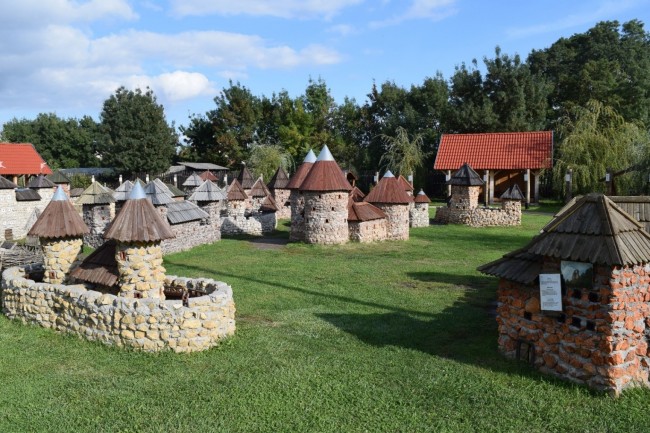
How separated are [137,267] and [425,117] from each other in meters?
37.3

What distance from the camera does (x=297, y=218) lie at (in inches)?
861

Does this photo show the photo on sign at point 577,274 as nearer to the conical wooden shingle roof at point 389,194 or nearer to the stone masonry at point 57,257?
the stone masonry at point 57,257

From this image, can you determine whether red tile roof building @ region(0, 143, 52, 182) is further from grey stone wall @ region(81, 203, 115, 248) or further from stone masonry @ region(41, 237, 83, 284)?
stone masonry @ region(41, 237, 83, 284)

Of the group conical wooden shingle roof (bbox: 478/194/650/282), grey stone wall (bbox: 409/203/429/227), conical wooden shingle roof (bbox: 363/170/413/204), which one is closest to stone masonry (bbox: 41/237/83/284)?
conical wooden shingle roof (bbox: 478/194/650/282)

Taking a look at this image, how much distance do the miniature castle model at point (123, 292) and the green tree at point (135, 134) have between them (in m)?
36.8

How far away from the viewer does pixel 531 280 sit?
25.4 feet

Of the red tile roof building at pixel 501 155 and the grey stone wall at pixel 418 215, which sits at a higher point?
the red tile roof building at pixel 501 155

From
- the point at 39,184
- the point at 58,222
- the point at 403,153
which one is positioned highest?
the point at 403,153

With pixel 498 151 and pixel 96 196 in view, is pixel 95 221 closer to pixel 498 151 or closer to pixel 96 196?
pixel 96 196

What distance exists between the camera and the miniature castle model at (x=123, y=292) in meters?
8.92

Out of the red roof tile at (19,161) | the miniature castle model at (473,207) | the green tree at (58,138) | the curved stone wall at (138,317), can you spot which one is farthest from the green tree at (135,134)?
the curved stone wall at (138,317)

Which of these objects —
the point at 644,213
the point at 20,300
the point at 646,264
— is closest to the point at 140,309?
the point at 20,300

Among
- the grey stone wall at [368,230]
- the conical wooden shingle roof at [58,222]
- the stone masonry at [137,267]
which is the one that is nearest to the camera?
the stone masonry at [137,267]

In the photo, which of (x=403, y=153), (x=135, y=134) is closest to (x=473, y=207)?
(x=403, y=153)
